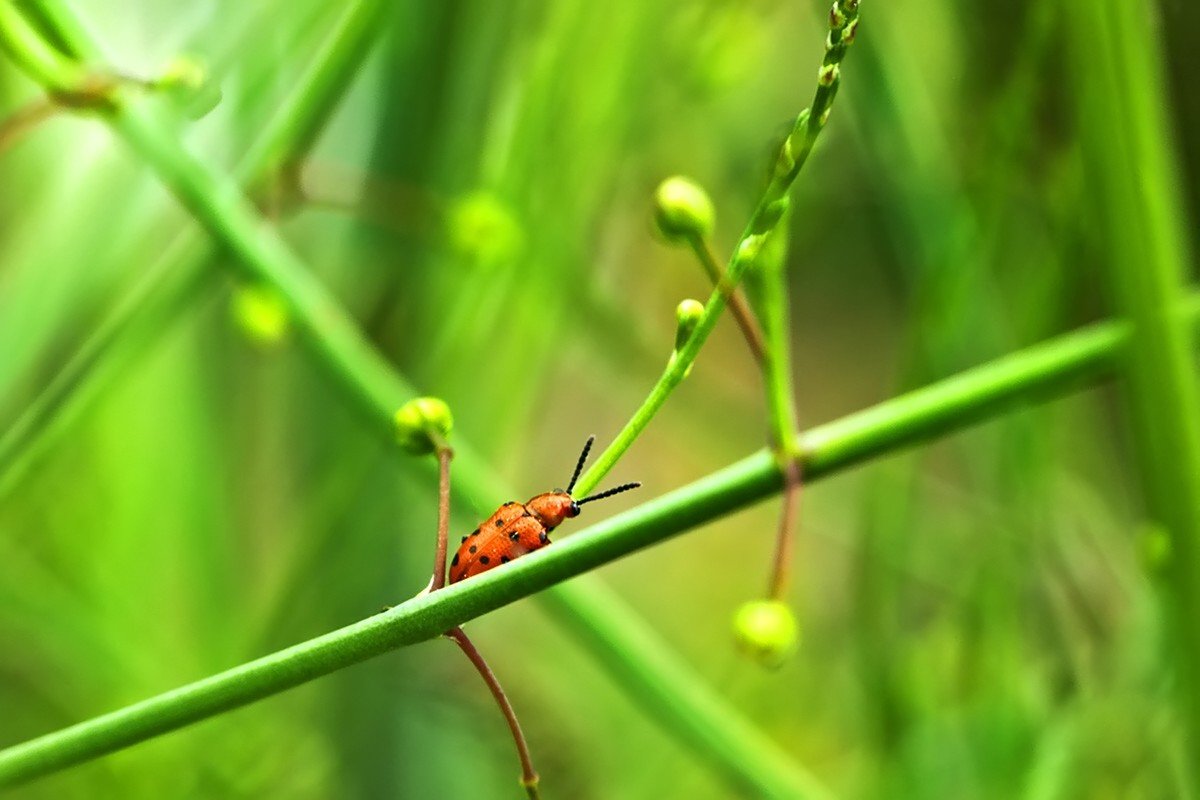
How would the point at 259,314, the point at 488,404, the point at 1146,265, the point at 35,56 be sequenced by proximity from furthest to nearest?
the point at 488,404 < the point at 259,314 < the point at 35,56 < the point at 1146,265

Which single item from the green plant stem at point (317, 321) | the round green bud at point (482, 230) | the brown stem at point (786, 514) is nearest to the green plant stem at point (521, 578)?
the brown stem at point (786, 514)

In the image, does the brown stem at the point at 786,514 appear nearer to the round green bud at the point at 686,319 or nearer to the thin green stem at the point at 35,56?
the round green bud at the point at 686,319

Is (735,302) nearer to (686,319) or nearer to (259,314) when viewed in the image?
(686,319)

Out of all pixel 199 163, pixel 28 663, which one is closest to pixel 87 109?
pixel 199 163

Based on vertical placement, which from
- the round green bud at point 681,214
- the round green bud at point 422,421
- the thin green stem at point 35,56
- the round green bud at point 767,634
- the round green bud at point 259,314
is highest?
the round green bud at point 259,314

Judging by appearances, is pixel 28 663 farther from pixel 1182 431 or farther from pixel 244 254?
pixel 1182 431

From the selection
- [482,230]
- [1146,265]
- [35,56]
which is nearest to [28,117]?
[35,56]

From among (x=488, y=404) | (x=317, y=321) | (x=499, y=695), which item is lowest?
(x=499, y=695)
